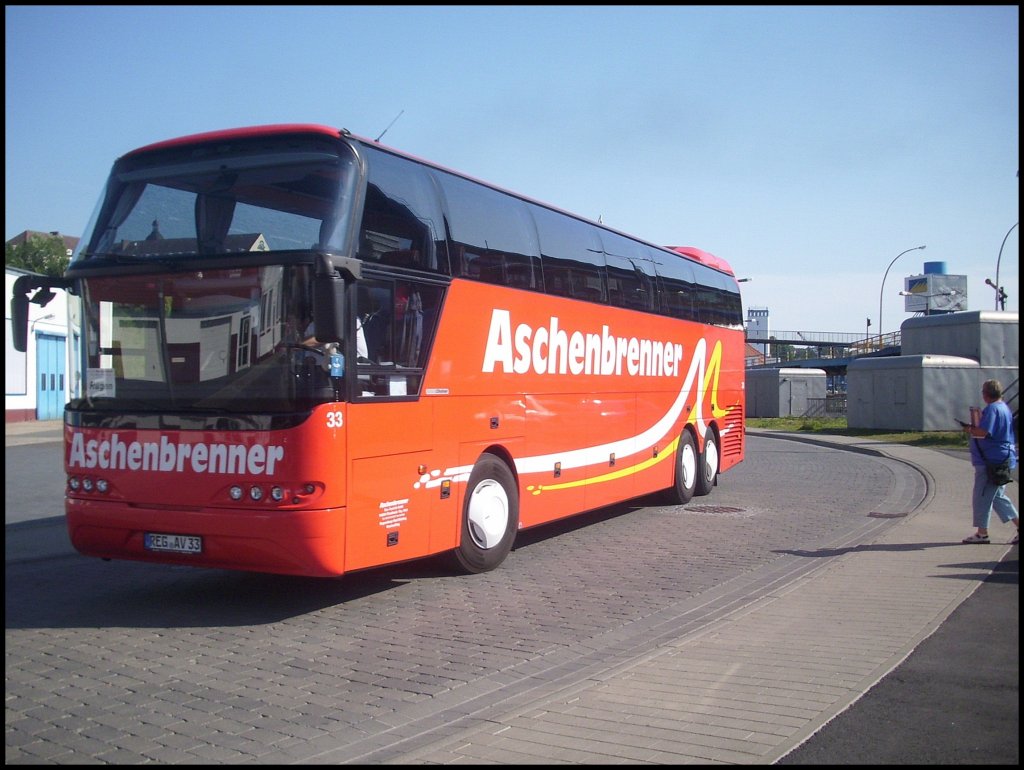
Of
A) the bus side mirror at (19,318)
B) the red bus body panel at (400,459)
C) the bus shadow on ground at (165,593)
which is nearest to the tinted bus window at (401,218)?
the red bus body panel at (400,459)

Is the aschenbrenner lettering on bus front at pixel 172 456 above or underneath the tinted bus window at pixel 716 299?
underneath

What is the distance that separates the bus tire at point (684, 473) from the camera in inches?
635

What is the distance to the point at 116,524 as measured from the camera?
327 inches

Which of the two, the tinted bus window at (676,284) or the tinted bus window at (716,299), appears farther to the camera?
the tinted bus window at (716,299)

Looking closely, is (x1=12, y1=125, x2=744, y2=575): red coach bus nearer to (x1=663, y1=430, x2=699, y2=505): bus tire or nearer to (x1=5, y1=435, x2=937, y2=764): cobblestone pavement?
(x1=5, y1=435, x2=937, y2=764): cobblestone pavement

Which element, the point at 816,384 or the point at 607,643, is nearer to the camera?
the point at 607,643

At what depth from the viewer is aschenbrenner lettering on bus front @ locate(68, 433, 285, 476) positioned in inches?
307

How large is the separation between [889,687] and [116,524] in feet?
20.0

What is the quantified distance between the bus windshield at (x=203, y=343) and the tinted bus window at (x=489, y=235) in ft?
7.80

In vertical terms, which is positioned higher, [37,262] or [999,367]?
[37,262]

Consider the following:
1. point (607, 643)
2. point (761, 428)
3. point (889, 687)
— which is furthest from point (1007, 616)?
point (761, 428)

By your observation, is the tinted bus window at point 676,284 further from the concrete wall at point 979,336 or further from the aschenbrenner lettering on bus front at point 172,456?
the concrete wall at point 979,336

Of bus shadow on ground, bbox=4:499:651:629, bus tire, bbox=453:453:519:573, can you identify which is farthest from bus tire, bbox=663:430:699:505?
bus shadow on ground, bbox=4:499:651:629

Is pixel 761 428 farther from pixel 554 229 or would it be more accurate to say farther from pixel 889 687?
pixel 889 687
